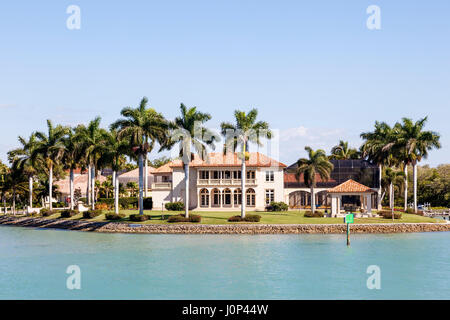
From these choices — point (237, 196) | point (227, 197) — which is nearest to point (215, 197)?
point (227, 197)

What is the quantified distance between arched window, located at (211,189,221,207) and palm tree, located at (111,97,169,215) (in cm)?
1611

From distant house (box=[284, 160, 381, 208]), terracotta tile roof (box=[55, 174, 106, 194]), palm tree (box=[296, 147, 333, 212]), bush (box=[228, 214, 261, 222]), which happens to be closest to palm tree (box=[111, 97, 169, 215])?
bush (box=[228, 214, 261, 222])

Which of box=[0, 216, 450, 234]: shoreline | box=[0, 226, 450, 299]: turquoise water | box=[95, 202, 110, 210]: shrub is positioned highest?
box=[95, 202, 110, 210]: shrub

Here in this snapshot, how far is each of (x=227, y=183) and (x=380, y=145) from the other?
2280cm

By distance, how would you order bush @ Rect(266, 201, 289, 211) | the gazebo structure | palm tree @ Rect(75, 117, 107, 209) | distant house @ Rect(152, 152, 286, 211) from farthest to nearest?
distant house @ Rect(152, 152, 286, 211) < bush @ Rect(266, 201, 289, 211) < palm tree @ Rect(75, 117, 107, 209) < the gazebo structure

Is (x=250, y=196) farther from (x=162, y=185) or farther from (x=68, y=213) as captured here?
(x=68, y=213)

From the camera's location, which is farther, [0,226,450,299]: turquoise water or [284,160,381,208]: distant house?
[284,160,381,208]: distant house

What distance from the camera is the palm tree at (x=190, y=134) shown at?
5878cm

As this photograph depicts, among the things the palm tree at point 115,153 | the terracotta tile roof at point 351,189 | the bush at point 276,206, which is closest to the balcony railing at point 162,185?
the palm tree at point 115,153

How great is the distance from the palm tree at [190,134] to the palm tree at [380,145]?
93.5 ft

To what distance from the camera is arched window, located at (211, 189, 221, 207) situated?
76000 mm

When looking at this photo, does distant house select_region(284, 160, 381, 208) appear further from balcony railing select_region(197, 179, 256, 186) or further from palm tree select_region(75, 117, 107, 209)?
palm tree select_region(75, 117, 107, 209)
